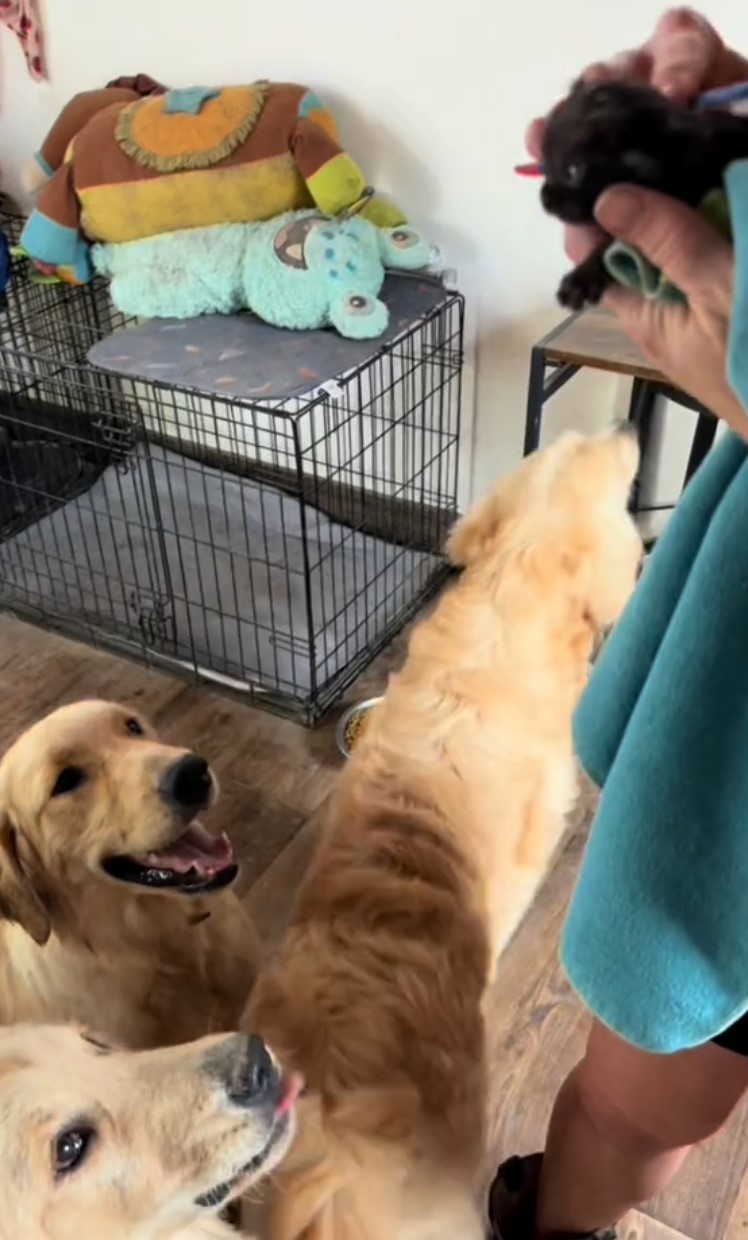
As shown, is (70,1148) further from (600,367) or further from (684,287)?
(600,367)

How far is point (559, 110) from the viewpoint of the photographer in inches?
23.3

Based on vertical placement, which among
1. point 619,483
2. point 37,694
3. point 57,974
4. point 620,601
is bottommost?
point 37,694

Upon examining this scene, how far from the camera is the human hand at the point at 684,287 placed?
545mm

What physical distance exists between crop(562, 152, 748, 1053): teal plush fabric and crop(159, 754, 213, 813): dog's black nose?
1.98 feet

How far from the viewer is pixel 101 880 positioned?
1.30m

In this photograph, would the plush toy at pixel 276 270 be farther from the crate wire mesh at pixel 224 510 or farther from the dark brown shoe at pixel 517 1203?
the dark brown shoe at pixel 517 1203

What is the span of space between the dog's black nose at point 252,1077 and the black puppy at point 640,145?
0.74 m

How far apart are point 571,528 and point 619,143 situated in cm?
86

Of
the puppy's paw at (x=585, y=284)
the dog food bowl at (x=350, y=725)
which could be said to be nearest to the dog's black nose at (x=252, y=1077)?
the puppy's paw at (x=585, y=284)

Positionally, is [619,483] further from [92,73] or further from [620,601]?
[92,73]

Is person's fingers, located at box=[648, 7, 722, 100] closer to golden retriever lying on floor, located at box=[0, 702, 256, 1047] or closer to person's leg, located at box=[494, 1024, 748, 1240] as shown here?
person's leg, located at box=[494, 1024, 748, 1240]

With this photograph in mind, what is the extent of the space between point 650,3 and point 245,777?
162 centimetres

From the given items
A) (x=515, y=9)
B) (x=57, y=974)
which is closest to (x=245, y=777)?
(x=57, y=974)

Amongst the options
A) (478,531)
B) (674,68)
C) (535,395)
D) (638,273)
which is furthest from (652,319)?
(535,395)
